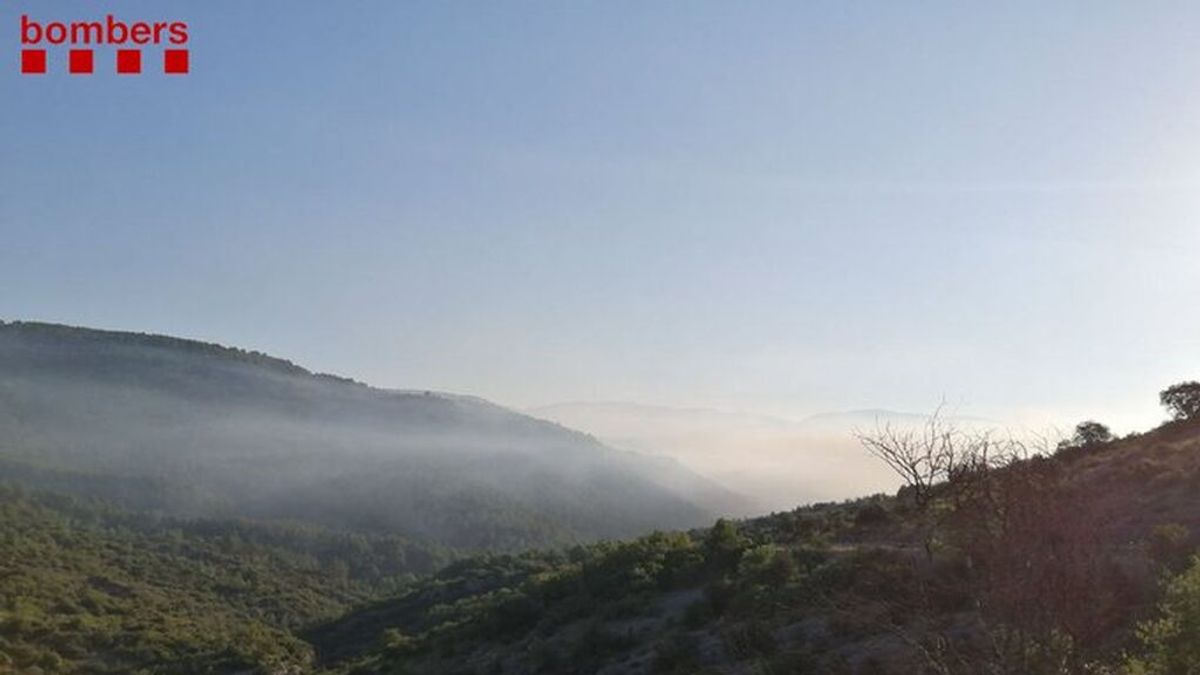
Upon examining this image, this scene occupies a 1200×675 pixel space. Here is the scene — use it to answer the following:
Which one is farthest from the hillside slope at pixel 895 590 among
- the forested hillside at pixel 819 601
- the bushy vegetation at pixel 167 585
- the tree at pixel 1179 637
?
the bushy vegetation at pixel 167 585

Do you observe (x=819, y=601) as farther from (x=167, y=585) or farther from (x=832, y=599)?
(x=167, y=585)

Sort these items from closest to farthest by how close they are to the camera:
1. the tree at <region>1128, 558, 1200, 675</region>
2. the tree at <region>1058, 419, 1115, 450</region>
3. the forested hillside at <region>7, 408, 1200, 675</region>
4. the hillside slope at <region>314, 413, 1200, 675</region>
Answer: the hillside slope at <region>314, 413, 1200, 675</region>, the forested hillside at <region>7, 408, 1200, 675</region>, the tree at <region>1128, 558, 1200, 675</region>, the tree at <region>1058, 419, 1115, 450</region>

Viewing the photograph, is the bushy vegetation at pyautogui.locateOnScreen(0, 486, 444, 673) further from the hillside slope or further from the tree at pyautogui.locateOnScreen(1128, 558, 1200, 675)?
the tree at pyautogui.locateOnScreen(1128, 558, 1200, 675)

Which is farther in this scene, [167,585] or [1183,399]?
[167,585]

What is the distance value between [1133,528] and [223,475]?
191517mm

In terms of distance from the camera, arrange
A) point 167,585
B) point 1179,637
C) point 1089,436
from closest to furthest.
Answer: point 1179,637 → point 1089,436 → point 167,585

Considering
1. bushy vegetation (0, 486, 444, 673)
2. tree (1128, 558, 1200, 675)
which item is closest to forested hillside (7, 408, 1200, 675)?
tree (1128, 558, 1200, 675)

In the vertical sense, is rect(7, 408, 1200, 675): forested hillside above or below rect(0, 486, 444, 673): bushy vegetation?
above

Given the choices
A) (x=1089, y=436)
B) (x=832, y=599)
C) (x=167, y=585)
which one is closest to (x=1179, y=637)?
(x=832, y=599)

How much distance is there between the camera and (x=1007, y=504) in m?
12.0

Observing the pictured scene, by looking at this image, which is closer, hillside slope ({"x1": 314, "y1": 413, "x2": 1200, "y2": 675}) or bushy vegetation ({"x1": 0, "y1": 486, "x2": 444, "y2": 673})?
hillside slope ({"x1": 314, "y1": 413, "x2": 1200, "y2": 675})

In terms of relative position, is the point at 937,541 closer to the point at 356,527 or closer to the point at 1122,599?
the point at 1122,599

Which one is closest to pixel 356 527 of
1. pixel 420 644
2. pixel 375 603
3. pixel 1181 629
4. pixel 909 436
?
pixel 375 603

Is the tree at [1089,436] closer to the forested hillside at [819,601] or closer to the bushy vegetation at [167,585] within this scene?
the forested hillside at [819,601]
